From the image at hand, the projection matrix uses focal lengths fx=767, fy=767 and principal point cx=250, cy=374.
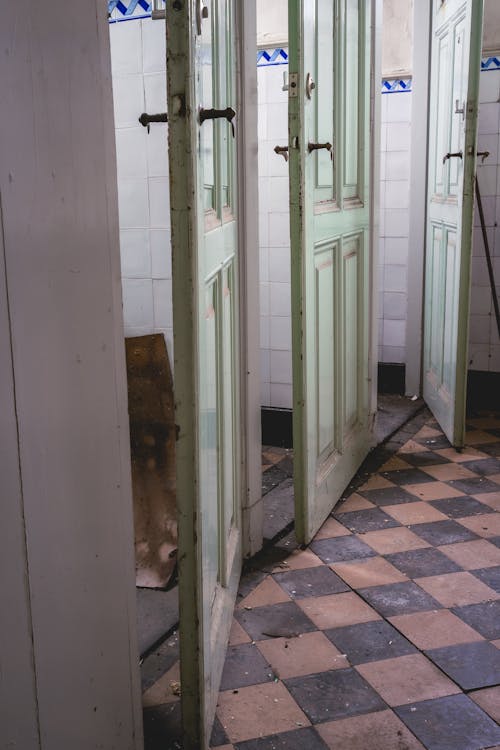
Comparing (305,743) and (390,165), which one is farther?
(390,165)

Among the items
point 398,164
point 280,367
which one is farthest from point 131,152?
point 398,164

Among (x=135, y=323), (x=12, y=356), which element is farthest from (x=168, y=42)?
(x=135, y=323)

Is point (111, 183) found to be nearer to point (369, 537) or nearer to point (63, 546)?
point (63, 546)

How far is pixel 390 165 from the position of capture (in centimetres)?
443

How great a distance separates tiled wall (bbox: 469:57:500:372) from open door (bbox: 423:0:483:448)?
0.37 m

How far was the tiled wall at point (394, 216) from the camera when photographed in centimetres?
437

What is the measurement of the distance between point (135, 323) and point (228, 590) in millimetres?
962

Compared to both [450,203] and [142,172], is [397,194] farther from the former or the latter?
[142,172]

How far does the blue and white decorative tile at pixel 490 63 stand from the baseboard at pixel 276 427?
7.10 feet

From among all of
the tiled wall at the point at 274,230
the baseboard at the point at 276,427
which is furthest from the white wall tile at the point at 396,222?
the baseboard at the point at 276,427

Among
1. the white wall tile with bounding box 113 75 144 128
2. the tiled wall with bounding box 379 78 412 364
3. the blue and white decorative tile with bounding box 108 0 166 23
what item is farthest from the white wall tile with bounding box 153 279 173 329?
the tiled wall with bounding box 379 78 412 364

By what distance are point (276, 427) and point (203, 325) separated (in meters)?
2.32

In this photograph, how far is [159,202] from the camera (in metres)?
2.47

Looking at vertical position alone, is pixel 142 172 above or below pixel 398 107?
below
